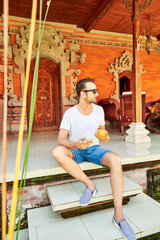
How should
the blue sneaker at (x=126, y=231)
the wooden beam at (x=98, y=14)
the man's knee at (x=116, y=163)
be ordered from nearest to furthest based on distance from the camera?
1. the blue sneaker at (x=126, y=231)
2. the man's knee at (x=116, y=163)
3. the wooden beam at (x=98, y=14)

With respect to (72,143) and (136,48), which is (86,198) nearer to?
(72,143)

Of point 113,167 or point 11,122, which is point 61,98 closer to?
point 11,122

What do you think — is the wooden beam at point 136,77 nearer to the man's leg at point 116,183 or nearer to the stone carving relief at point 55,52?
the man's leg at point 116,183

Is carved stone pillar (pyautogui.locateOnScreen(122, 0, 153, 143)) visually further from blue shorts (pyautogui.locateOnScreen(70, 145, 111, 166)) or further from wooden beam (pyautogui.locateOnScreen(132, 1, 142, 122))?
blue shorts (pyautogui.locateOnScreen(70, 145, 111, 166))

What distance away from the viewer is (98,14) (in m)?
5.11

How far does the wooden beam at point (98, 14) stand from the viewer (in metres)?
4.62

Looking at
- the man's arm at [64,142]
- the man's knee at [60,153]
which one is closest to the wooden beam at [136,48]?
the man's arm at [64,142]

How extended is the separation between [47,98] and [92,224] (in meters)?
5.05

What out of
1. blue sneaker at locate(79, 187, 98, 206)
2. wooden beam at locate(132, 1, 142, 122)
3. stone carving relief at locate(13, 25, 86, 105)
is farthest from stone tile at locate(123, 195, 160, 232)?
stone carving relief at locate(13, 25, 86, 105)

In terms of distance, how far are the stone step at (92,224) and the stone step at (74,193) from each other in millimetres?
149

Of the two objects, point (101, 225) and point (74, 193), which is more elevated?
point (74, 193)

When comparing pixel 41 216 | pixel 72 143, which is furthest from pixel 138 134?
pixel 41 216

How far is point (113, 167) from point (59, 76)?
5076 millimetres

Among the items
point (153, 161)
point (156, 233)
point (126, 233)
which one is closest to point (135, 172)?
point (153, 161)
